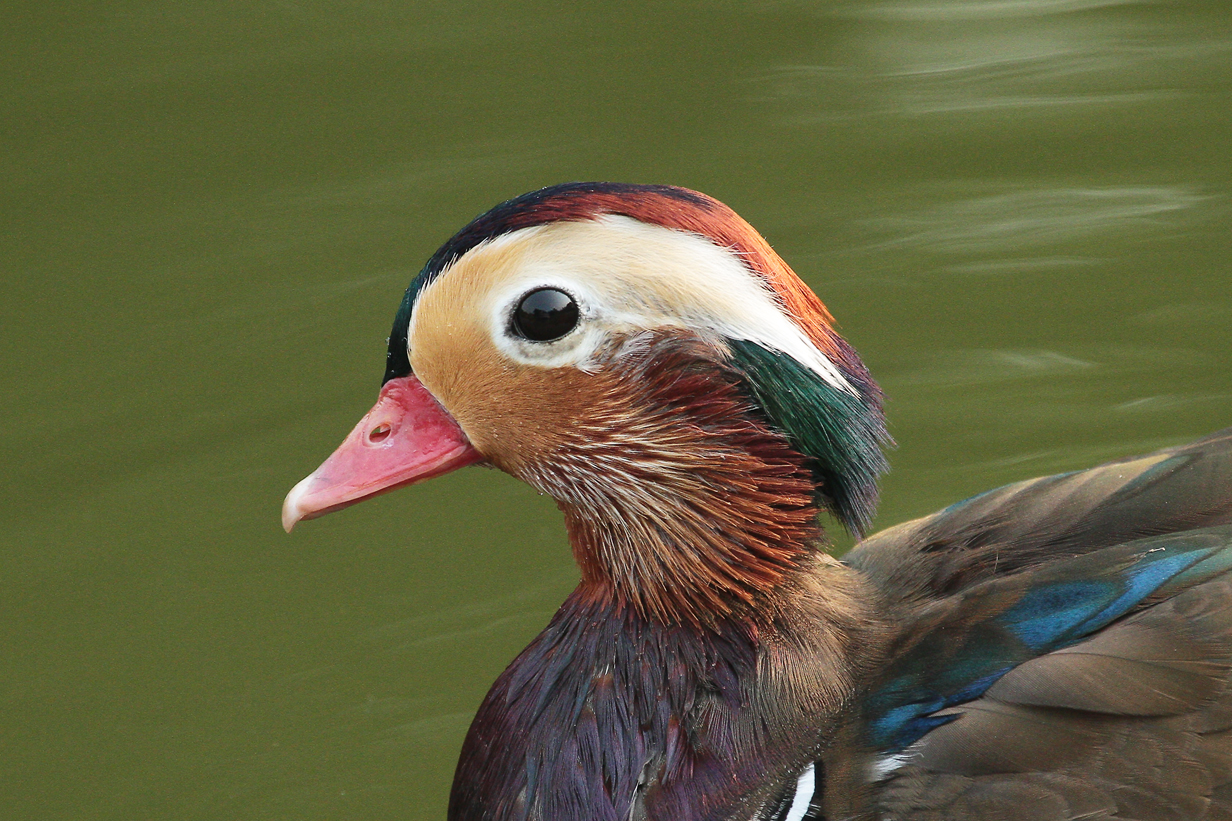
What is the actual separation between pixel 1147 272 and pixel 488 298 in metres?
2.92

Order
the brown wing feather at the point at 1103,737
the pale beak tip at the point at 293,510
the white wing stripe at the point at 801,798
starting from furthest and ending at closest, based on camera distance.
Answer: the pale beak tip at the point at 293,510 → the white wing stripe at the point at 801,798 → the brown wing feather at the point at 1103,737

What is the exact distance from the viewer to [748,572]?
276cm

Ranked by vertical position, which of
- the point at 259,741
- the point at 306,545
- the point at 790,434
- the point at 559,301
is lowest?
the point at 259,741

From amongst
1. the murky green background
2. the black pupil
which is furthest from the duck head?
the murky green background

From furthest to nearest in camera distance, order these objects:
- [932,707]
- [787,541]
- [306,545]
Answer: [306,545]
[787,541]
[932,707]

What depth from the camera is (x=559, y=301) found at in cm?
260

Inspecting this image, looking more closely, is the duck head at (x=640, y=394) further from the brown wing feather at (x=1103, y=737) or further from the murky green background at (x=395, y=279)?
the murky green background at (x=395, y=279)

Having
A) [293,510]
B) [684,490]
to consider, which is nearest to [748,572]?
[684,490]

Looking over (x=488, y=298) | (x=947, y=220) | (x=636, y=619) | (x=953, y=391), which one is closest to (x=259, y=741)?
(x=636, y=619)

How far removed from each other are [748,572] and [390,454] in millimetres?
687

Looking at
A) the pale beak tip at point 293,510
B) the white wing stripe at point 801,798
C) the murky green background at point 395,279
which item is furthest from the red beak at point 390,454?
the murky green background at point 395,279

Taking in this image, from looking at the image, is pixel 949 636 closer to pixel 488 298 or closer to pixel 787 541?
pixel 787 541

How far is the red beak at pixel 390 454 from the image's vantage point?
2.79 meters

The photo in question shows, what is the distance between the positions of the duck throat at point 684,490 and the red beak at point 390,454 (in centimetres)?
19
